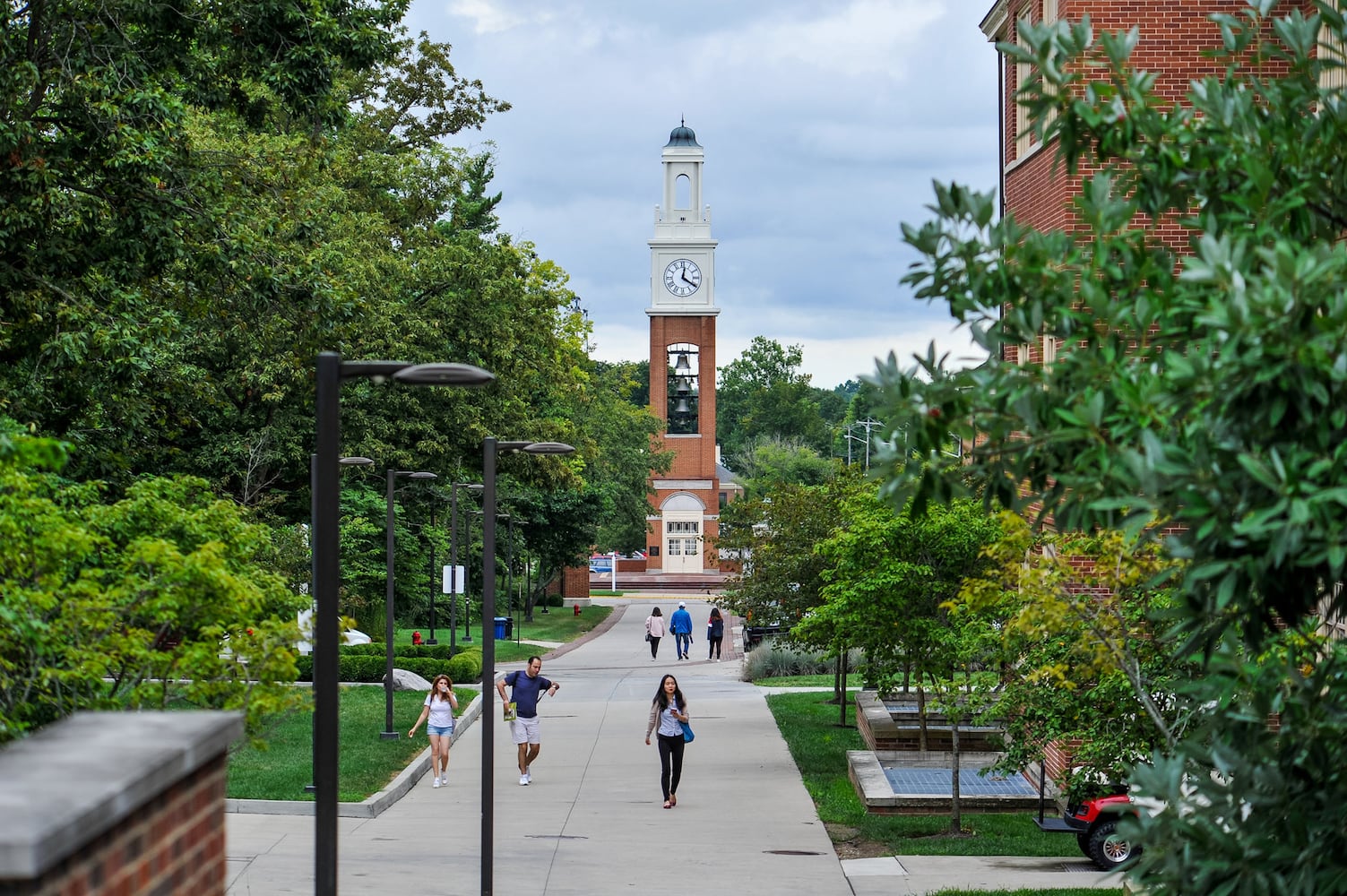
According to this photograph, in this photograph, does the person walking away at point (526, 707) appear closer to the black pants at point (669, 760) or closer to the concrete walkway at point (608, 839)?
the concrete walkway at point (608, 839)

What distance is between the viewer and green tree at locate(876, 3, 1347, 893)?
5.07 m

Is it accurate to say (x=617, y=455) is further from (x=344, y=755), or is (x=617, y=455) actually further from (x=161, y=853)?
(x=161, y=853)

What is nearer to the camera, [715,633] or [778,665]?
[778,665]

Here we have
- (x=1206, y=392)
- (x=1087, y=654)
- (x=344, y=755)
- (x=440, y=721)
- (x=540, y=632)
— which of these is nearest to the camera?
(x=1206, y=392)

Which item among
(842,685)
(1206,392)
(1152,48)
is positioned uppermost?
(1152,48)

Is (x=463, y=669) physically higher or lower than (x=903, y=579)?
lower

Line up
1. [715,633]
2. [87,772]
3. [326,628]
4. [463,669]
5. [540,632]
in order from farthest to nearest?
[540,632] → [715,633] → [463,669] → [326,628] → [87,772]

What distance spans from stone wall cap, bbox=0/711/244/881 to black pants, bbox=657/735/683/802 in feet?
50.4

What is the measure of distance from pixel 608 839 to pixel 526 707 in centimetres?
429

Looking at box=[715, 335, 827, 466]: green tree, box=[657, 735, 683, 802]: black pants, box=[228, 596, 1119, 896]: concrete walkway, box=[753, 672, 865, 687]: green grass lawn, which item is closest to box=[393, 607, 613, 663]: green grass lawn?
box=[753, 672, 865, 687]: green grass lawn

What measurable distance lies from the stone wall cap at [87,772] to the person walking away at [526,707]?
56.9ft

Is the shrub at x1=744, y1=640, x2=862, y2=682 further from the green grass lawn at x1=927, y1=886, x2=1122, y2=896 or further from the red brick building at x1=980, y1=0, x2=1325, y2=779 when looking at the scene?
the green grass lawn at x1=927, y1=886, x2=1122, y2=896

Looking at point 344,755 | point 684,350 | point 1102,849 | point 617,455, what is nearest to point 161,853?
point 1102,849

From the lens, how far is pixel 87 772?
3.83 metres
